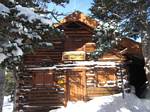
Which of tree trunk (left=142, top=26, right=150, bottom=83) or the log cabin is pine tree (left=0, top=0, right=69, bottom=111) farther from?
the log cabin

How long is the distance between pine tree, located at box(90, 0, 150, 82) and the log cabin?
64.4 inches

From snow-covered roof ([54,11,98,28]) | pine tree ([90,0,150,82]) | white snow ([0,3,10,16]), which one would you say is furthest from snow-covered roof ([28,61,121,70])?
white snow ([0,3,10,16])

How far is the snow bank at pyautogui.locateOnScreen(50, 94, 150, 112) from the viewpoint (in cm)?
1927

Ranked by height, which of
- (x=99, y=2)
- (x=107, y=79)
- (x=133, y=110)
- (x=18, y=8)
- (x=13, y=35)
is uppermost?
(x=99, y=2)

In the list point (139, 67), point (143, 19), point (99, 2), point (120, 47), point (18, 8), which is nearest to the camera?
point (18, 8)

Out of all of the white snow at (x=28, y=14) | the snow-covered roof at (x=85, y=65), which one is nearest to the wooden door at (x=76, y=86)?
the snow-covered roof at (x=85, y=65)

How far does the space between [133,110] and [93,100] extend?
2.20 m

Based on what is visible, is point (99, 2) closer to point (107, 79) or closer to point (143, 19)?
point (143, 19)

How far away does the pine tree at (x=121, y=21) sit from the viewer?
18.6 meters

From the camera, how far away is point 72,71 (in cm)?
2128

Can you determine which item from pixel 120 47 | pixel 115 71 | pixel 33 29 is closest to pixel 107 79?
pixel 115 71

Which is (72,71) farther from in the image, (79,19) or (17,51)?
(17,51)

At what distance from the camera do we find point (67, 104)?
2088cm

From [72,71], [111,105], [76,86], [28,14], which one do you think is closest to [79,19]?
[72,71]
